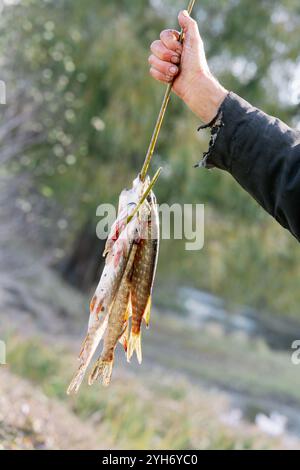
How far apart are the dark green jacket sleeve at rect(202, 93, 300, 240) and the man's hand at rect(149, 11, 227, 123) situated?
0.17m

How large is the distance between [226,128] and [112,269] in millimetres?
536

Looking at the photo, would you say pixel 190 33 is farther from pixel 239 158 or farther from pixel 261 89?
pixel 261 89

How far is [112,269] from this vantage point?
2164mm

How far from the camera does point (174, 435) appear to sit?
5.85 m

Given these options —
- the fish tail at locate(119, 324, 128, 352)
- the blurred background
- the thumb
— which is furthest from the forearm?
the blurred background

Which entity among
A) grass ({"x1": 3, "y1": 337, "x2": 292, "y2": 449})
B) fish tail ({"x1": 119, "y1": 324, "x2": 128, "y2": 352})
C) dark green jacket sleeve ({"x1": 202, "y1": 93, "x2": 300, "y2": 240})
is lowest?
grass ({"x1": 3, "y1": 337, "x2": 292, "y2": 449})

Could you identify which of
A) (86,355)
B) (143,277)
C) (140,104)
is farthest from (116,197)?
(86,355)

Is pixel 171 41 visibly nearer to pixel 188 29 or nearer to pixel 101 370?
pixel 188 29

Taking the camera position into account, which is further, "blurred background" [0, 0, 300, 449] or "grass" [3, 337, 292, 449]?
"blurred background" [0, 0, 300, 449]

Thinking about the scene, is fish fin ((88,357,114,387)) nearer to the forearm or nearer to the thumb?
the forearm

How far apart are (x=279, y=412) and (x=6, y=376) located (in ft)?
21.1

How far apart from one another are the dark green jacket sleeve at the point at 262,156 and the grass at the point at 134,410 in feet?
10.6

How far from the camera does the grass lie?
5441 millimetres

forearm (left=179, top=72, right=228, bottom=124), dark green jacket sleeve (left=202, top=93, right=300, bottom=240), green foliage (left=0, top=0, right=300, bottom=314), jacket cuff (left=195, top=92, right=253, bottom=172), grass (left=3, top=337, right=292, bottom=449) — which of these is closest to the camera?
dark green jacket sleeve (left=202, top=93, right=300, bottom=240)
